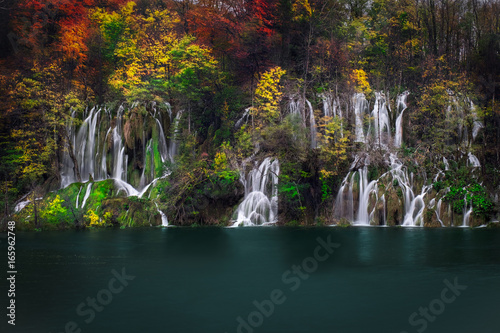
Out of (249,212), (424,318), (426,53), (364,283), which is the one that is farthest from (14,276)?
(426,53)

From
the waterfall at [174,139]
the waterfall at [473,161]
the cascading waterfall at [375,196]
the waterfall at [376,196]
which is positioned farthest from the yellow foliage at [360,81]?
the waterfall at [174,139]

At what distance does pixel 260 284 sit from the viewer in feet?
44.1

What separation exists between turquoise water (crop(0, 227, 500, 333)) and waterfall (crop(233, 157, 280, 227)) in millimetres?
7901

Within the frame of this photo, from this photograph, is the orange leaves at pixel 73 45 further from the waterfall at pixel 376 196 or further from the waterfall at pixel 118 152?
the waterfall at pixel 376 196

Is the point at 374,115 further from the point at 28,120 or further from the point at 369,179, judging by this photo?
the point at 28,120

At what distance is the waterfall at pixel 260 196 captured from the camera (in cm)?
3086

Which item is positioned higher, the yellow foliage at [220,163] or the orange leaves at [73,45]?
the orange leaves at [73,45]

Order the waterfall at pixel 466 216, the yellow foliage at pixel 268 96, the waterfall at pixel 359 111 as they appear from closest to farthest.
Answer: the waterfall at pixel 466 216, the waterfall at pixel 359 111, the yellow foliage at pixel 268 96

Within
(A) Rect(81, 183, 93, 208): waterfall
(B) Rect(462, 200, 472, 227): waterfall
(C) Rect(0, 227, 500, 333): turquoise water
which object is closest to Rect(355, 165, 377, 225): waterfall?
(B) Rect(462, 200, 472, 227): waterfall

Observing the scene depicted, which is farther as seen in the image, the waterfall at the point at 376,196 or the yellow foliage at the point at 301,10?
the yellow foliage at the point at 301,10

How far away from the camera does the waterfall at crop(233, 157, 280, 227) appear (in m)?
30.9

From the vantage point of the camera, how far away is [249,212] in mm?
31062

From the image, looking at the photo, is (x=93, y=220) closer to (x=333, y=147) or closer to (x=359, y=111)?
(x=333, y=147)

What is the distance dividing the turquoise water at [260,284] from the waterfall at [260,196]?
7.90 meters
